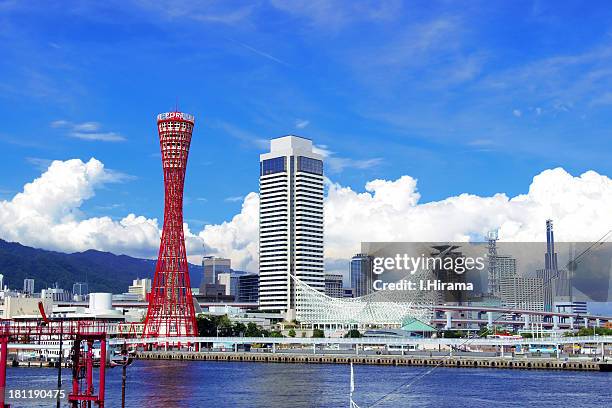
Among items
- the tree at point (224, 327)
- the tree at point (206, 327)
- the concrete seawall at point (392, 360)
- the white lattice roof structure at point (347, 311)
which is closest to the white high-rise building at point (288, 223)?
the white lattice roof structure at point (347, 311)

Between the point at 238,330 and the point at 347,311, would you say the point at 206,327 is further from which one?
the point at 347,311

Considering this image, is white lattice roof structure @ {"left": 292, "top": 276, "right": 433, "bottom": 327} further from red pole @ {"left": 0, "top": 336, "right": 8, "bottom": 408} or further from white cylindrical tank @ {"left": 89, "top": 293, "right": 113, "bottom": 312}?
red pole @ {"left": 0, "top": 336, "right": 8, "bottom": 408}

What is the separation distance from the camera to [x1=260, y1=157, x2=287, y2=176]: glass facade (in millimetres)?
178750

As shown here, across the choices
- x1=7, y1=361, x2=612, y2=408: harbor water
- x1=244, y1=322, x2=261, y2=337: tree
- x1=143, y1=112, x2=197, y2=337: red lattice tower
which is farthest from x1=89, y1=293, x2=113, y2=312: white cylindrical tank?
x1=7, y1=361, x2=612, y2=408: harbor water

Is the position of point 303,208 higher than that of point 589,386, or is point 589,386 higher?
point 303,208

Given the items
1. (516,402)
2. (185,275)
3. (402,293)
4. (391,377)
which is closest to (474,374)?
(391,377)

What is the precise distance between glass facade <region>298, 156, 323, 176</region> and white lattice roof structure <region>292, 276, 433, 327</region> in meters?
23.4

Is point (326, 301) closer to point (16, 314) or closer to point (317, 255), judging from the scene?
point (317, 255)

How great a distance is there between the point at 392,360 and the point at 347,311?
7194 cm

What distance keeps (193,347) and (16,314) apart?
3589 centimetres

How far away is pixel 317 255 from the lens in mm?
181250

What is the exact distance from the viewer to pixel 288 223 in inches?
6939

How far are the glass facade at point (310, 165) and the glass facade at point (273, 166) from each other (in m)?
3.37

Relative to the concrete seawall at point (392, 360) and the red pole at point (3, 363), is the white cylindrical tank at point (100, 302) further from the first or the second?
the red pole at point (3, 363)
